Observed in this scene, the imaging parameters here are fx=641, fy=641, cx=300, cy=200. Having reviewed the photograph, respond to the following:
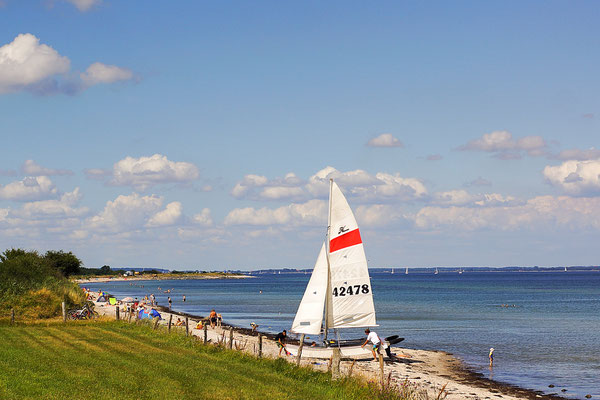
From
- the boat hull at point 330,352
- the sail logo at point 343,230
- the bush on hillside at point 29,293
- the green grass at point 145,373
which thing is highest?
the sail logo at point 343,230

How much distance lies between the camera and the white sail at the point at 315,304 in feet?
113

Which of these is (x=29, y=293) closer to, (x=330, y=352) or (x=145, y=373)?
(x=330, y=352)

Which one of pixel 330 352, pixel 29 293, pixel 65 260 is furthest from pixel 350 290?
pixel 65 260

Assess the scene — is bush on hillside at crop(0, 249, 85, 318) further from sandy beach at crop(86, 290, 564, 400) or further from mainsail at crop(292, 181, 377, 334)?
mainsail at crop(292, 181, 377, 334)

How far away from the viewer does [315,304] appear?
34688 millimetres

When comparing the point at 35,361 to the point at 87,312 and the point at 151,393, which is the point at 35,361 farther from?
the point at 87,312

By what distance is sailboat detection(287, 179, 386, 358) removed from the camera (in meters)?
34.2

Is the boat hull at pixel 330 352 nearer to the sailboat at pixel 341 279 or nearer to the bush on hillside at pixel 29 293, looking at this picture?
the sailboat at pixel 341 279

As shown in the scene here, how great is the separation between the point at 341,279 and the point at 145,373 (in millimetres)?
12799

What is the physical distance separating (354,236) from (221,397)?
15.1 meters

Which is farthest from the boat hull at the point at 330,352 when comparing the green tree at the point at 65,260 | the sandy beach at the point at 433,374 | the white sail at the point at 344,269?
the green tree at the point at 65,260

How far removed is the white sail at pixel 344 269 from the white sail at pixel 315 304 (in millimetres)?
403

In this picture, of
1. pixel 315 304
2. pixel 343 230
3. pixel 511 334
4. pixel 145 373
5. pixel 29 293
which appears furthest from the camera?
pixel 511 334

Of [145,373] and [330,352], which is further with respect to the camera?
[330,352]
